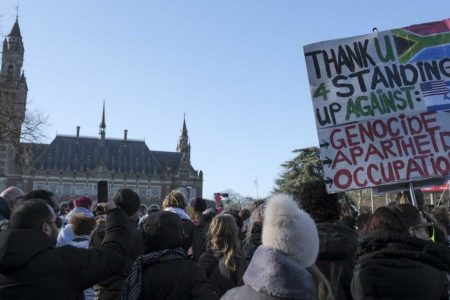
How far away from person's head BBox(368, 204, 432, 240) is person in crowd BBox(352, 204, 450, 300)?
0.23 feet

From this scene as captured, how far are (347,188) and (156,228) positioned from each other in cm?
188

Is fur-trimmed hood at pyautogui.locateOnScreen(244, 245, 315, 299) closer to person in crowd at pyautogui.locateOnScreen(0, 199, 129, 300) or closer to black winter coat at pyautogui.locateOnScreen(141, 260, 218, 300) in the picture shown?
black winter coat at pyautogui.locateOnScreen(141, 260, 218, 300)

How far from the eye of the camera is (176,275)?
329 centimetres

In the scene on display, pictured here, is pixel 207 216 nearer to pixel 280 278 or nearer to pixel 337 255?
pixel 337 255

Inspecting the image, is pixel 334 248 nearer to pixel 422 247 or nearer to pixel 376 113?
pixel 422 247

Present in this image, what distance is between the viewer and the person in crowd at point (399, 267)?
2594 mm

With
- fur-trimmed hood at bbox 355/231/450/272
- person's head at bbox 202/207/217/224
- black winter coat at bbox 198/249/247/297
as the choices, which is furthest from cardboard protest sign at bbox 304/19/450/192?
person's head at bbox 202/207/217/224

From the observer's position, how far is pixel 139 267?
3316 mm

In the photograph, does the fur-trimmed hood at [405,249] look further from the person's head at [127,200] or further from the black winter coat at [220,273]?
the person's head at [127,200]

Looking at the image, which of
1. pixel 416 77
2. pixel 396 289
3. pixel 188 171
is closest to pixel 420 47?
pixel 416 77

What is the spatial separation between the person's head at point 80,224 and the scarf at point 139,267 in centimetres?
180

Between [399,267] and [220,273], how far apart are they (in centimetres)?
193

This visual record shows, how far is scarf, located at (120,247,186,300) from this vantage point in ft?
10.6

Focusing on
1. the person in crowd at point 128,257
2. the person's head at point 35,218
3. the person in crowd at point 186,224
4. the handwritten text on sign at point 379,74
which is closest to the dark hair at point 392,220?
the handwritten text on sign at point 379,74
